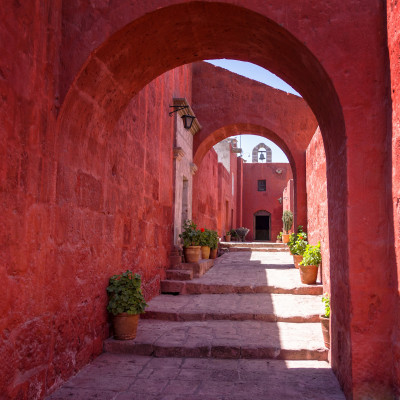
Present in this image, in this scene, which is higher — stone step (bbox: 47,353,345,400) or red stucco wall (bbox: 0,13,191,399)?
red stucco wall (bbox: 0,13,191,399)

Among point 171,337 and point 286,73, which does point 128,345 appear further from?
point 286,73

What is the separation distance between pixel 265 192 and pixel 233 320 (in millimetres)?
22613

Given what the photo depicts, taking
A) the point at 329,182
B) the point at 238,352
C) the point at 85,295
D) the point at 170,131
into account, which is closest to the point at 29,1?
the point at 85,295

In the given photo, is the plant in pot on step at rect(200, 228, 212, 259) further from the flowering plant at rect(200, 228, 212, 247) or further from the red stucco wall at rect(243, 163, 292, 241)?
the red stucco wall at rect(243, 163, 292, 241)

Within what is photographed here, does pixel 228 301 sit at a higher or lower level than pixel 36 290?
lower

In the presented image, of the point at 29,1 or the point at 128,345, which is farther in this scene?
the point at 128,345

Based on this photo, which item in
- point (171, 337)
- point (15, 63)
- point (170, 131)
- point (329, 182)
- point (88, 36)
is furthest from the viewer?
point (170, 131)

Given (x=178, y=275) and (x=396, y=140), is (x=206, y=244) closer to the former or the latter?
(x=178, y=275)

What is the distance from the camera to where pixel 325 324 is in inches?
151

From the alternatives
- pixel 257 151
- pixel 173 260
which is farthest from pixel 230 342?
pixel 257 151

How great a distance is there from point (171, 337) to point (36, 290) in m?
1.81

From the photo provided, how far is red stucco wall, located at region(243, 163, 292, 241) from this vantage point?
2684cm

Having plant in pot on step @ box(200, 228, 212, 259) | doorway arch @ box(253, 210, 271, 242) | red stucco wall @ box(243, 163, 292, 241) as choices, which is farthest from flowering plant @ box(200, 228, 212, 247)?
doorway arch @ box(253, 210, 271, 242)

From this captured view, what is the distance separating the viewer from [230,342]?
4.06 m
